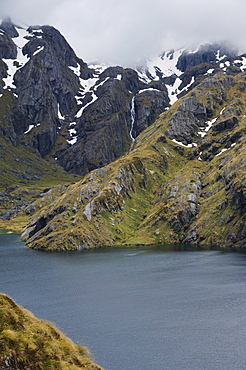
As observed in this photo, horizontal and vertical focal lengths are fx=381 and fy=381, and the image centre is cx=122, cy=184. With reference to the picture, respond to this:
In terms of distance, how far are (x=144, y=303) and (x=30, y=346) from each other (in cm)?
5864

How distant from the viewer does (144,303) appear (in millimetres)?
86875

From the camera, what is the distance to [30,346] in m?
31.3

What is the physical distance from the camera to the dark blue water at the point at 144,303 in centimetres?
5731

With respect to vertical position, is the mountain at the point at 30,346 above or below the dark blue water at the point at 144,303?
above

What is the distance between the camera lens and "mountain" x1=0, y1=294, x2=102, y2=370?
97.8ft

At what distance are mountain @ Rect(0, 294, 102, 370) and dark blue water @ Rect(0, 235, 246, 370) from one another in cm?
2051

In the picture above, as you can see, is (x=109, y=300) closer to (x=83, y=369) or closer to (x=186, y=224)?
(x=83, y=369)

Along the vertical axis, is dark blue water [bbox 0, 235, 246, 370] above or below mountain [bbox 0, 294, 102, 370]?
below

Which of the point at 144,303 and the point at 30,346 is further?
the point at 144,303

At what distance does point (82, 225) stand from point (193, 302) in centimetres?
11086

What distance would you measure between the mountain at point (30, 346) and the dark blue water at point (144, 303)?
67.3 ft

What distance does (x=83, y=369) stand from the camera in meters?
33.6

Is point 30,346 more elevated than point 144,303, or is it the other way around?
point 30,346

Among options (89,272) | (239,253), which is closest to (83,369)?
(89,272)
